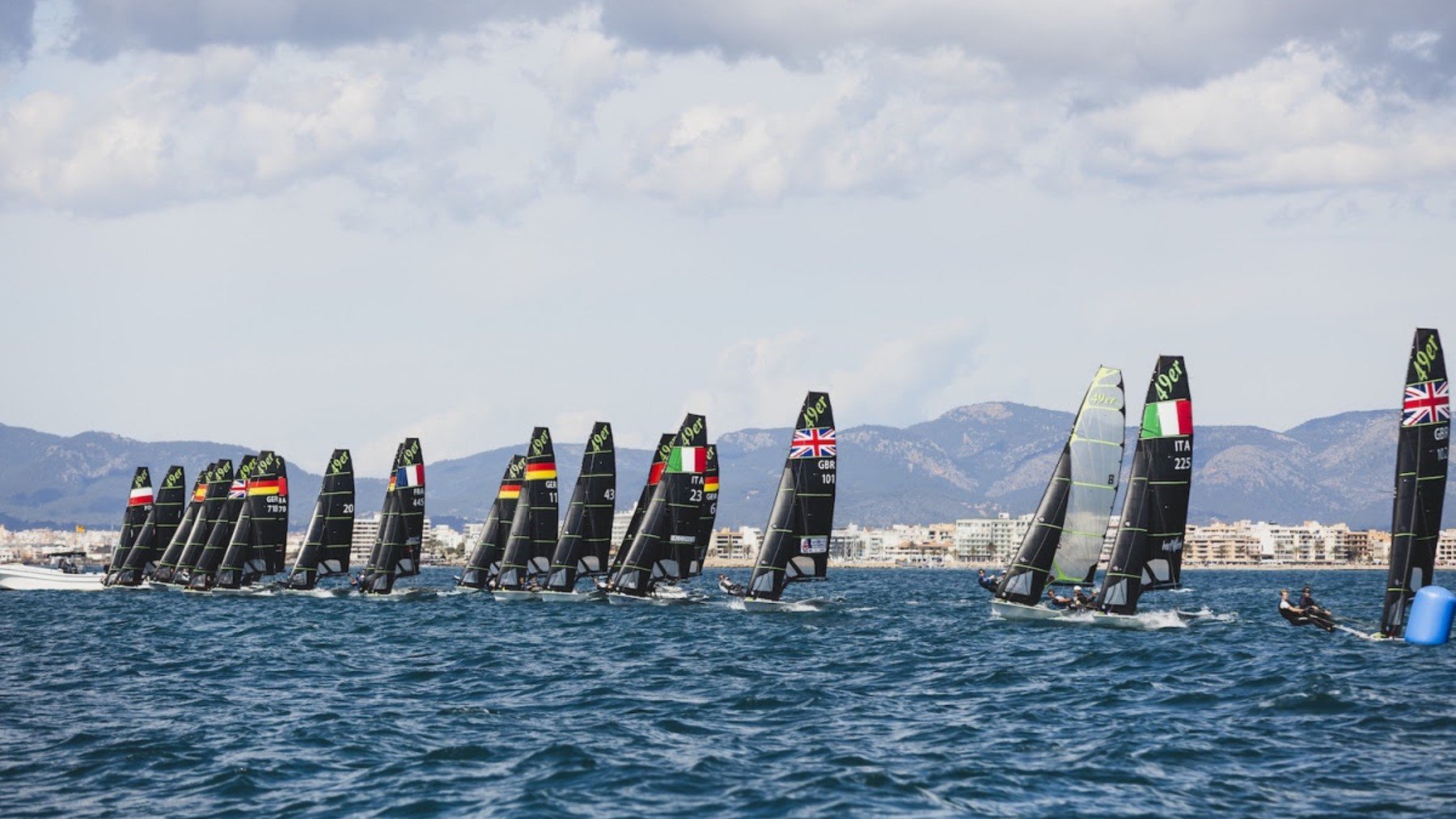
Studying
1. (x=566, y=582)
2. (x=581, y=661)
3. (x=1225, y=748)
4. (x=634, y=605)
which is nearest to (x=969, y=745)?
(x=1225, y=748)

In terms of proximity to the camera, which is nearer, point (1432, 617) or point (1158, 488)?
point (1432, 617)

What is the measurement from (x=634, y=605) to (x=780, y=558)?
1108 cm

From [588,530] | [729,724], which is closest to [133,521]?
[588,530]

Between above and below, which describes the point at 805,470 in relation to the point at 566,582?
above

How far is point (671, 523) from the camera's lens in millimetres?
82500

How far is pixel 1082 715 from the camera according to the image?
1421 inches

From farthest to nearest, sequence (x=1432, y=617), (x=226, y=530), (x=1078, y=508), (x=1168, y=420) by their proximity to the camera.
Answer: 1. (x=226, y=530)
2. (x=1078, y=508)
3. (x=1168, y=420)
4. (x=1432, y=617)

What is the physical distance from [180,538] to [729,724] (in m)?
89.5

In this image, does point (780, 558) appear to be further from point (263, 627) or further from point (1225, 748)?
point (1225, 748)

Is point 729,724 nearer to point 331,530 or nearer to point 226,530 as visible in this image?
point 331,530

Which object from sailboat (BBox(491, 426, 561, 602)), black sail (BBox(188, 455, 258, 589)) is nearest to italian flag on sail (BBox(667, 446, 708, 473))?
sailboat (BBox(491, 426, 561, 602))

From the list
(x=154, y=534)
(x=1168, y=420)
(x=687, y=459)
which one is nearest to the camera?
(x=1168, y=420)

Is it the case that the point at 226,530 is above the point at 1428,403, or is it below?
below

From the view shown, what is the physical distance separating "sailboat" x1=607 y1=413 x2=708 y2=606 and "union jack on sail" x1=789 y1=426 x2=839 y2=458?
32.0ft
